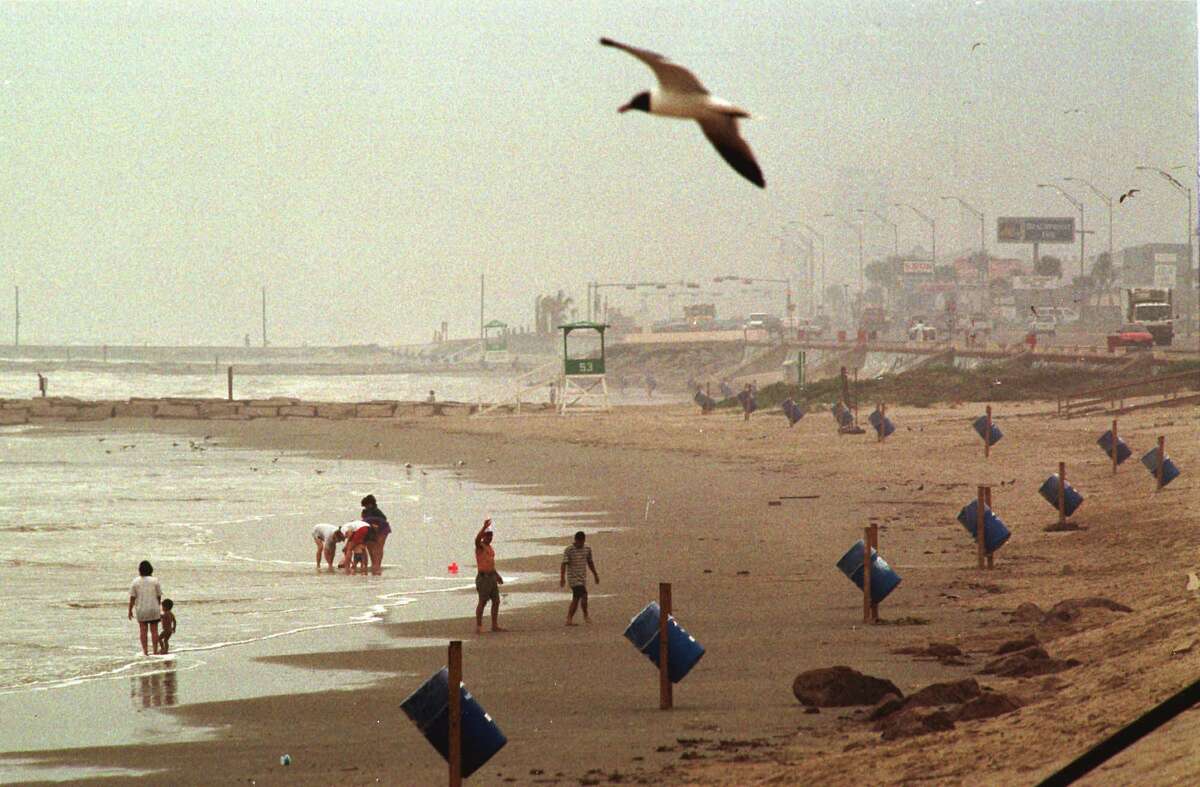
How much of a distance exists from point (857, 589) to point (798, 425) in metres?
43.0

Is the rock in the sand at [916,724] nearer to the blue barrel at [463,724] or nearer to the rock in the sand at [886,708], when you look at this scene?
the rock in the sand at [886,708]

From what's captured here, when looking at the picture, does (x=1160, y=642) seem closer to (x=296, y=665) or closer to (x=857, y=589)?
(x=857, y=589)

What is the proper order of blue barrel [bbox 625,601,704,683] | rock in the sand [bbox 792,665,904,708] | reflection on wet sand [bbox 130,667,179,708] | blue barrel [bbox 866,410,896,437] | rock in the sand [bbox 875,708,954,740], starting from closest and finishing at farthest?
rock in the sand [bbox 875,708,954,740]
rock in the sand [bbox 792,665,904,708]
blue barrel [bbox 625,601,704,683]
reflection on wet sand [bbox 130,667,179,708]
blue barrel [bbox 866,410,896,437]

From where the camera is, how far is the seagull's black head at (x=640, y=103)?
156 inches

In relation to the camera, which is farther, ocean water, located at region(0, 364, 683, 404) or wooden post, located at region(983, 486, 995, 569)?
ocean water, located at region(0, 364, 683, 404)

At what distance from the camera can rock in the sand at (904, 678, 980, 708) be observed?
13.5 metres

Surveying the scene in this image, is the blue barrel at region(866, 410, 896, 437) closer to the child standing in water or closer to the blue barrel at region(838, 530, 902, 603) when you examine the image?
the blue barrel at region(838, 530, 902, 603)

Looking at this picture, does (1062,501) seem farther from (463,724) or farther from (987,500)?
(463,724)

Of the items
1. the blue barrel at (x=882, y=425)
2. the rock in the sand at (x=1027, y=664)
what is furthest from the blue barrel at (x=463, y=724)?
the blue barrel at (x=882, y=425)

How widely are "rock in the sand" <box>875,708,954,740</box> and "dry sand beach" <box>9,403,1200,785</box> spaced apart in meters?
0.20

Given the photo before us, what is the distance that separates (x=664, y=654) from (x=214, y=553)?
16992 millimetres

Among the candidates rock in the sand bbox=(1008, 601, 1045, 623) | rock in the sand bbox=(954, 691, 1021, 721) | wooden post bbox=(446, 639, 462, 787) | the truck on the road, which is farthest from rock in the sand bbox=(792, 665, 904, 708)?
the truck on the road

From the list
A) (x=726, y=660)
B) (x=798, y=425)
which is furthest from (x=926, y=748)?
(x=798, y=425)

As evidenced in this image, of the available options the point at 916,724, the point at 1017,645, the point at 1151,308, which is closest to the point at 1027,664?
the point at 1017,645
